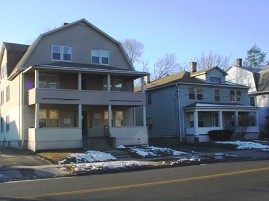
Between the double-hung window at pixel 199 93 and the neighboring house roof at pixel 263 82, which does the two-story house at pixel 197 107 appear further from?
the neighboring house roof at pixel 263 82

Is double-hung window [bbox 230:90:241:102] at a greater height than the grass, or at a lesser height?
greater

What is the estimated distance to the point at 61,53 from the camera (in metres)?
30.6

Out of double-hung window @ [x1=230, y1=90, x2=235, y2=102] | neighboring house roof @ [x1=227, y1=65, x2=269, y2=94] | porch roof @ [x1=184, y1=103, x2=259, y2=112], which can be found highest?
neighboring house roof @ [x1=227, y1=65, x2=269, y2=94]

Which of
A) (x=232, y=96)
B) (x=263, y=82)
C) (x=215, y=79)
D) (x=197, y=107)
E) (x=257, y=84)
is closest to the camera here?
(x=197, y=107)

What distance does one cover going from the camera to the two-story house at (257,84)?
151 feet

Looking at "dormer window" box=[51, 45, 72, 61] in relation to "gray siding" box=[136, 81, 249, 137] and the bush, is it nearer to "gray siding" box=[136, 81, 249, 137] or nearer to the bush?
"gray siding" box=[136, 81, 249, 137]

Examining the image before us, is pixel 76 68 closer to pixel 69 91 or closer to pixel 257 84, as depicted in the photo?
pixel 69 91

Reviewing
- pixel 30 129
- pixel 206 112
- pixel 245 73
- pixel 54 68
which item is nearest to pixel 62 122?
pixel 30 129

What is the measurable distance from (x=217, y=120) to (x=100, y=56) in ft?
44.9

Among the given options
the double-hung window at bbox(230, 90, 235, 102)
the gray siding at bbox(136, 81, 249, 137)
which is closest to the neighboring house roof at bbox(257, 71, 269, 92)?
the gray siding at bbox(136, 81, 249, 137)

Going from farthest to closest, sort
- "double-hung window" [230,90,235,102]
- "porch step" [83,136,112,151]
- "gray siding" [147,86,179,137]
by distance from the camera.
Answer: "double-hung window" [230,90,235,102] < "gray siding" [147,86,179,137] < "porch step" [83,136,112,151]

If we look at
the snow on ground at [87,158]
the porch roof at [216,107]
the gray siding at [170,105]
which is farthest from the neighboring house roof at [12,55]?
the porch roof at [216,107]

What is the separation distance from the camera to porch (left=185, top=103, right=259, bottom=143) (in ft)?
115

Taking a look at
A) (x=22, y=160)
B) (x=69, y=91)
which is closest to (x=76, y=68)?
(x=69, y=91)
